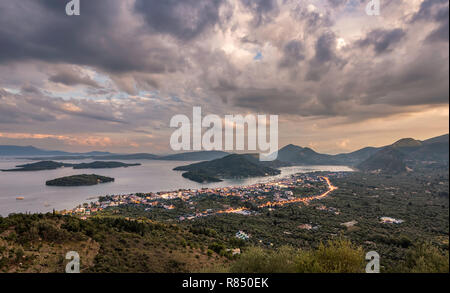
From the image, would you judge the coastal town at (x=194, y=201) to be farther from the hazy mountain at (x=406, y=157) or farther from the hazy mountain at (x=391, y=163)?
the hazy mountain at (x=391, y=163)

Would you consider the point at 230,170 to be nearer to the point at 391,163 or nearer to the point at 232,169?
the point at 232,169

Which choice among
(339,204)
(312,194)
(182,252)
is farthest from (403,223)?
(182,252)

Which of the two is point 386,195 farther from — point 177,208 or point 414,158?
point 177,208

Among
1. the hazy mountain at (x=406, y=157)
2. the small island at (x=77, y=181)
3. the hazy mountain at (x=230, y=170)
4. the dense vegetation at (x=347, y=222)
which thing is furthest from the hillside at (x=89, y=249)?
the hazy mountain at (x=230, y=170)

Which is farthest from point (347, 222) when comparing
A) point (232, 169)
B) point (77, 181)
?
point (232, 169)

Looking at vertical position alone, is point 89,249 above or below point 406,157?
below

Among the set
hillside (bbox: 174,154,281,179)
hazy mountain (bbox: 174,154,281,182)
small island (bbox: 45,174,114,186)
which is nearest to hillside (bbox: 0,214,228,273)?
small island (bbox: 45,174,114,186)

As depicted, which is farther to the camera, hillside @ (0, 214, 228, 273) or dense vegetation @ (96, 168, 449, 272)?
A: dense vegetation @ (96, 168, 449, 272)

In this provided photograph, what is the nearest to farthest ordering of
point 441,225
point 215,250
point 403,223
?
point 215,250
point 441,225
point 403,223

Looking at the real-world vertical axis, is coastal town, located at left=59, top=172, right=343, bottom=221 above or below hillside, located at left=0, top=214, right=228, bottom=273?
below

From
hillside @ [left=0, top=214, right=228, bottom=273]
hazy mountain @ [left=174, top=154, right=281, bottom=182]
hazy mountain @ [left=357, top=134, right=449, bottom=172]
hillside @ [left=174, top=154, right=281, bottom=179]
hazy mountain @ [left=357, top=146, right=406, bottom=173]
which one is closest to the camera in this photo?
hillside @ [left=0, top=214, right=228, bottom=273]

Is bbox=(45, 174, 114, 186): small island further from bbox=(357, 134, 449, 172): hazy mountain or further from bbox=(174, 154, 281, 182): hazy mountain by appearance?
bbox=(357, 134, 449, 172): hazy mountain
